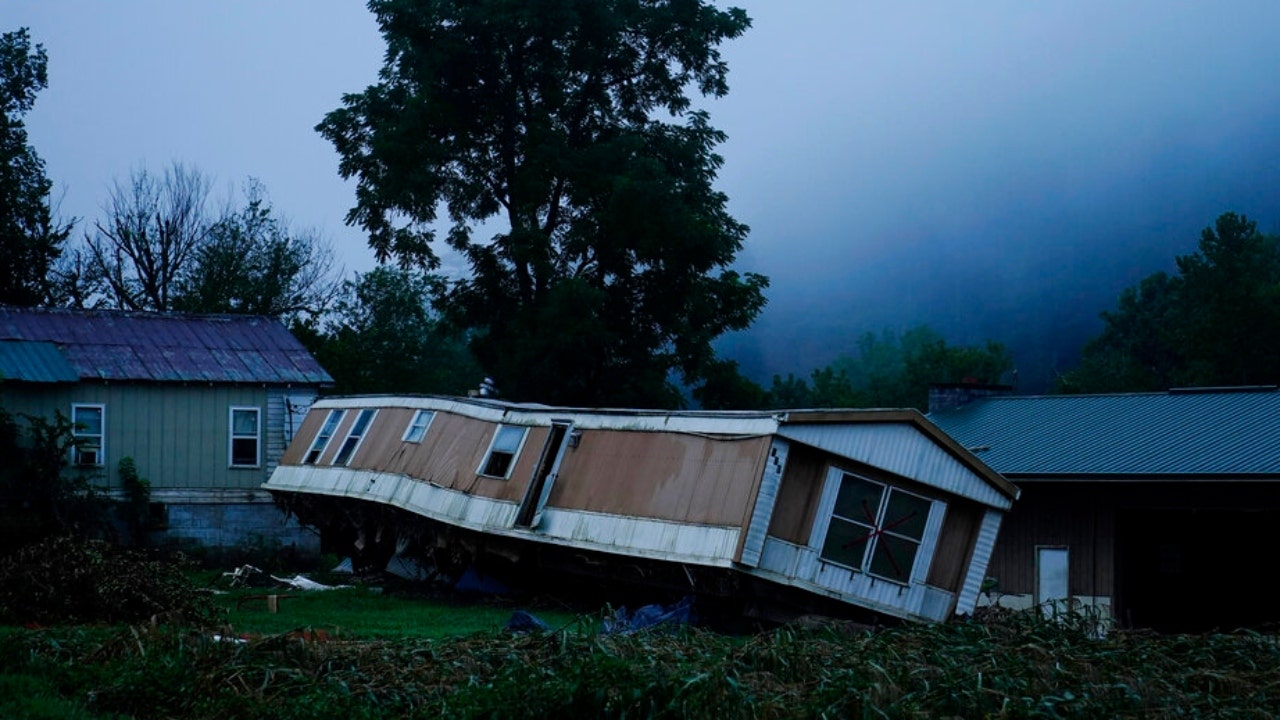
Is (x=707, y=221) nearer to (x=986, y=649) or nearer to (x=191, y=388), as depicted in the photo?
(x=191, y=388)

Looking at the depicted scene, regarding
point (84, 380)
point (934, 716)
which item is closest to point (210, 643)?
point (934, 716)

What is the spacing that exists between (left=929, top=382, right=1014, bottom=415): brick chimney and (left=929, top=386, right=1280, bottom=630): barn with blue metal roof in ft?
13.5

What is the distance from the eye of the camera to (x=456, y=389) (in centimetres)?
5938

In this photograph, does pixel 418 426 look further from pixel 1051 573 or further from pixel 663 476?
pixel 1051 573

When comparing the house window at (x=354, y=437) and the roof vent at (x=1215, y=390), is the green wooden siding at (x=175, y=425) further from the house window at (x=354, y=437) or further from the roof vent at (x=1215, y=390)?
the roof vent at (x=1215, y=390)

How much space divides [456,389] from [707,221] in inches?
1036

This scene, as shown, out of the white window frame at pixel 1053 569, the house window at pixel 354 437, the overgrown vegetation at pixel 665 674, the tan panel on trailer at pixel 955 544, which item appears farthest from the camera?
the house window at pixel 354 437

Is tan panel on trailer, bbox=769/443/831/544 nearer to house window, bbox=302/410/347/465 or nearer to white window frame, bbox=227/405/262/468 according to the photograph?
house window, bbox=302/410/347/465

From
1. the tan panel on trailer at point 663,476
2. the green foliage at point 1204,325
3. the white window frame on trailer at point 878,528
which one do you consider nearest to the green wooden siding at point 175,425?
the tan panel on trailer at point 663,476

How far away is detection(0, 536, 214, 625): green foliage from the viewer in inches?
643

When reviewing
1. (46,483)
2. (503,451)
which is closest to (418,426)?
(503,451)

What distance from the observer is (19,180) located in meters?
40.7

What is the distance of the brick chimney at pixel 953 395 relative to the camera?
31.2m

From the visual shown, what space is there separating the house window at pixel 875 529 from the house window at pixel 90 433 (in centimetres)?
1727
